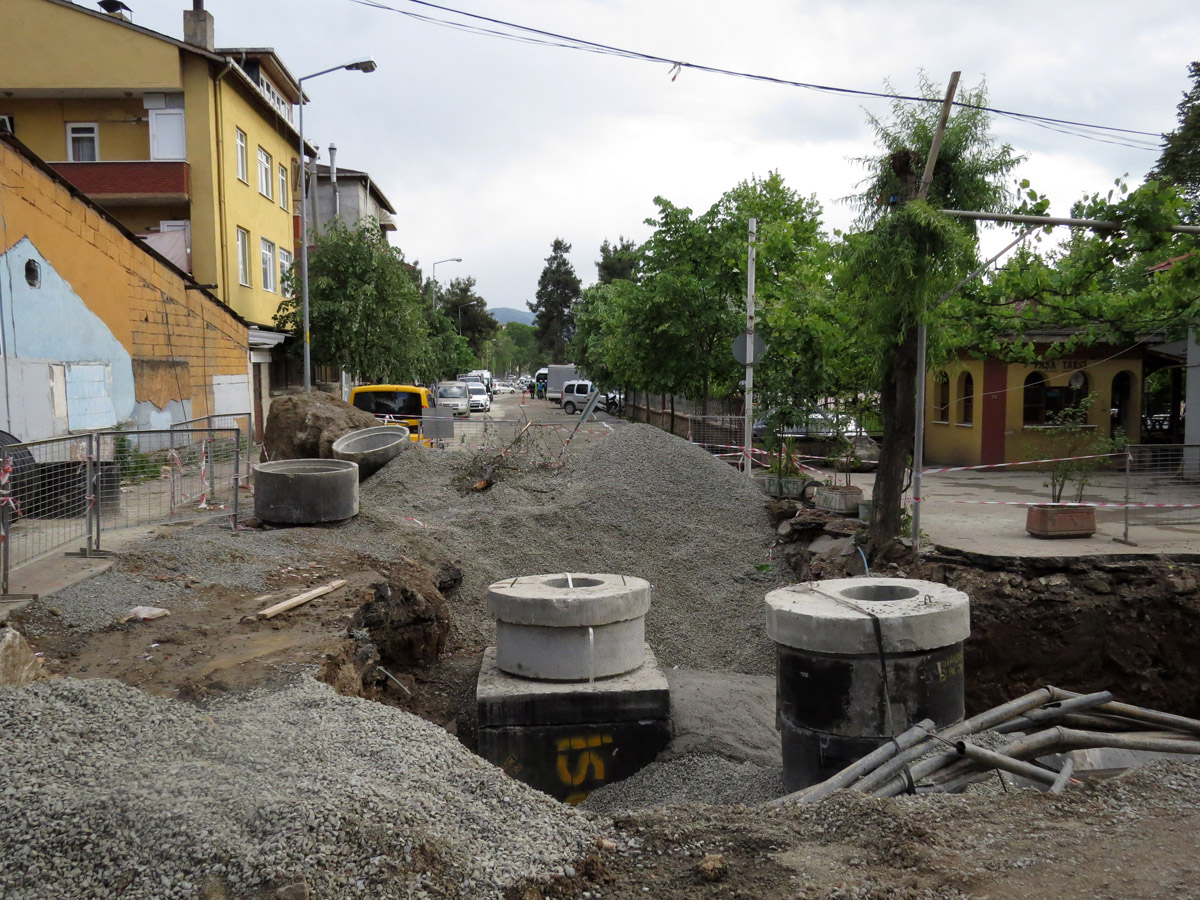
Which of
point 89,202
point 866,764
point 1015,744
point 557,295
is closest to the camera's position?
point 866,764

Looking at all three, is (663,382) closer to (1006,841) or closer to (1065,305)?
(1065,305)

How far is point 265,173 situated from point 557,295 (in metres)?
61.8

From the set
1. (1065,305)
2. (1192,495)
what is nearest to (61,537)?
(1065,305)

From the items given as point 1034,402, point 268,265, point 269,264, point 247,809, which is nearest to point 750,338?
point 1034,402

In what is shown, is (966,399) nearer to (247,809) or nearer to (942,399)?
(942,399)

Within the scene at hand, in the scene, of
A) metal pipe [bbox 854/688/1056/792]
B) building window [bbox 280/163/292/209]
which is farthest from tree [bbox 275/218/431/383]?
metal pipe [bbox 854/688/1056/792]

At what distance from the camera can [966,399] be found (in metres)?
21.3

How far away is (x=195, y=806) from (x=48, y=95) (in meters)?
28.7

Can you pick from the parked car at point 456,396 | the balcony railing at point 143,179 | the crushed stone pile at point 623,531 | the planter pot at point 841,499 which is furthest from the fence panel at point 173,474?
the parked car at point 456,396

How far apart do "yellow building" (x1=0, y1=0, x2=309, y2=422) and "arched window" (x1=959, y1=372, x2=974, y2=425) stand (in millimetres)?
19680

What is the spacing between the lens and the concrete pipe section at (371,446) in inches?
627

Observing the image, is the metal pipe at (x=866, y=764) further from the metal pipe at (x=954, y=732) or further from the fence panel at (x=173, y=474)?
the fence panel at (x=173, y=474)

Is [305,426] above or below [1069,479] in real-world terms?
above

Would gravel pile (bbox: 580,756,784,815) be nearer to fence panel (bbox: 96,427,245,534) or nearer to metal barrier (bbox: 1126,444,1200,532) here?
fence panel (bbox: 96,427,245,534)
